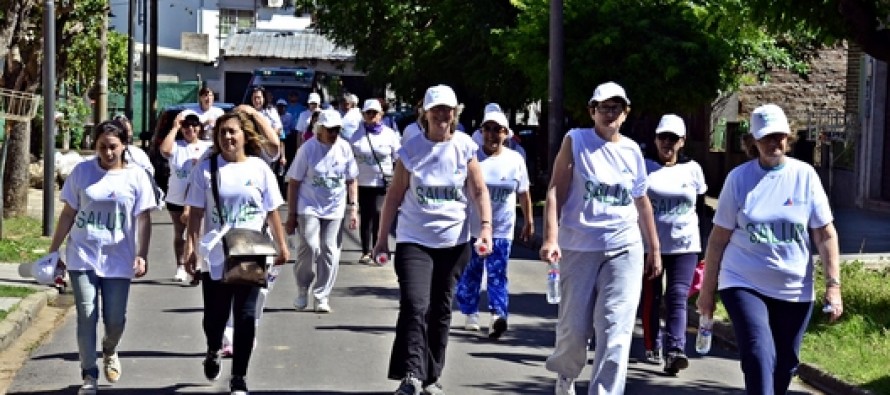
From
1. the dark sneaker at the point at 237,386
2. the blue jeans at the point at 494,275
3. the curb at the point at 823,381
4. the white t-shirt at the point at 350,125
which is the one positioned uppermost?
the white t-shirt at the point at 350,125

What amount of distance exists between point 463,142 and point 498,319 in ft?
8.41

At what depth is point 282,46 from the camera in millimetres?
55719

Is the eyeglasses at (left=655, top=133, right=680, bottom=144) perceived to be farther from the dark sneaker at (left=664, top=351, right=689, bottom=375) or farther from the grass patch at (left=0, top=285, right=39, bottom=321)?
the grass patch at (left=0, top=285, right=39, bottom=321)

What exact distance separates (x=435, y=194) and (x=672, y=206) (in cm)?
204

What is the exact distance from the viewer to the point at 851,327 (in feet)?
40.1

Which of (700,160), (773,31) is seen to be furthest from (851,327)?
(700,160)

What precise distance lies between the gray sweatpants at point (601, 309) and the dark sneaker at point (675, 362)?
1.96 m

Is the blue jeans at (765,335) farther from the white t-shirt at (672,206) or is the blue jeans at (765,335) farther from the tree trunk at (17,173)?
the tree trunk at (17,173)

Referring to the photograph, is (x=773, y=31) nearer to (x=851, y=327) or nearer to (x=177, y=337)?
(x=851, y=327)

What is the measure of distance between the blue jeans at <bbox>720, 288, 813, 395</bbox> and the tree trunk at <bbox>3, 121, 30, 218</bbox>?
14.3 metres

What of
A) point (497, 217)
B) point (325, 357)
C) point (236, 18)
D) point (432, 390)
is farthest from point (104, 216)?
point (236, 18)

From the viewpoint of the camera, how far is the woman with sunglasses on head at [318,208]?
43.3 ft

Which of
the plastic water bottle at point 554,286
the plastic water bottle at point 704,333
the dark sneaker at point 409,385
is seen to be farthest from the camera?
the plastic water bottle at point 554,286

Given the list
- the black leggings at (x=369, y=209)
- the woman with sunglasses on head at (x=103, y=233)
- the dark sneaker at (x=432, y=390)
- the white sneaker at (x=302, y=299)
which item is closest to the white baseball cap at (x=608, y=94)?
the dark sneaker at (x=432, y=390)
